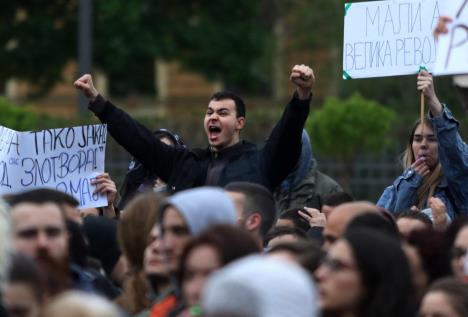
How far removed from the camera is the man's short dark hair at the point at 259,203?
724 centimetres

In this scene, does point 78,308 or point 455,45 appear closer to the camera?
point 78,308

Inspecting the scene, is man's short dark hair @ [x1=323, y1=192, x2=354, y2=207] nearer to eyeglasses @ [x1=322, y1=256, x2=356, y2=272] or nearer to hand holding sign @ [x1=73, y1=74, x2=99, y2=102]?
hand holding sign @ [x1=73, y1=74, x2=99, y2=102]

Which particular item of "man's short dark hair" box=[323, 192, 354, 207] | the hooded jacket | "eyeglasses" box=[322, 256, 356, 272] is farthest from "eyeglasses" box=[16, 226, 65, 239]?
the hooded jacket

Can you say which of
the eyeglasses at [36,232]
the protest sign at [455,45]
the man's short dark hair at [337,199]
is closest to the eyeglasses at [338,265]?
the eyeglasses at [36,232]

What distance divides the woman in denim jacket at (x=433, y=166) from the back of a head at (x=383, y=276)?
3.22 metres

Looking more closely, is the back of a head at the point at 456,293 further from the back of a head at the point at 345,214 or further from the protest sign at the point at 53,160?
the protest sign at the point at 53,160

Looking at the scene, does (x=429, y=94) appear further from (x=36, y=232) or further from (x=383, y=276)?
(x=383, y=276)

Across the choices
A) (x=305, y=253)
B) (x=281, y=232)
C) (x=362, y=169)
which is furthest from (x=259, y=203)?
(x=362, y=169)

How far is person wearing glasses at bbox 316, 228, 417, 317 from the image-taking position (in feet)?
17.1

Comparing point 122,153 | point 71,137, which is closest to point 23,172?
point 71,137

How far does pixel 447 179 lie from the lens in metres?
8.78

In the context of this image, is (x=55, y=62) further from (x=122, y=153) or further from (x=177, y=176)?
(x=177, y=176)

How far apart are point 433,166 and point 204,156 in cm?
134

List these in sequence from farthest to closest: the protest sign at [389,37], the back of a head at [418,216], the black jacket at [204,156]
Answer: the protest sign at [389,37], the black jacket at [204,156], the back of a head at [418,216]
